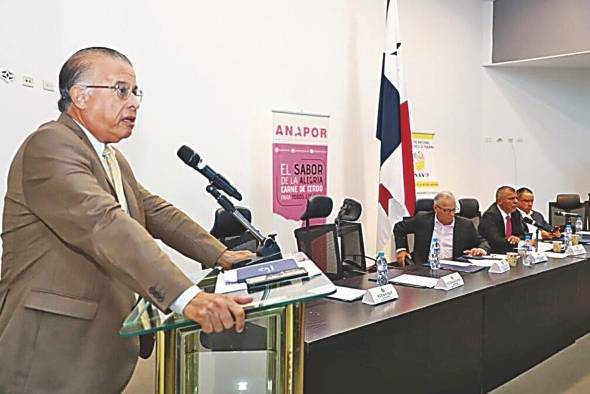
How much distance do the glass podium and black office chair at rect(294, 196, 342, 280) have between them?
1902 mm

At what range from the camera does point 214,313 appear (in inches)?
44.7

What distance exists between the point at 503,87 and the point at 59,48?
Answer: 5.38m

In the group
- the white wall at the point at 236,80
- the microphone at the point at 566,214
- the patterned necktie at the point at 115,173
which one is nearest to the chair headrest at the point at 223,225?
the white wall at the point at 236,80

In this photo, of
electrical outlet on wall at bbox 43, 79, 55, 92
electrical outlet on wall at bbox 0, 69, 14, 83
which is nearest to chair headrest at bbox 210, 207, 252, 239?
electrical outlet on wall at bbox 43, 79, 55, 92

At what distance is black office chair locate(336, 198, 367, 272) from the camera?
4.14 meters

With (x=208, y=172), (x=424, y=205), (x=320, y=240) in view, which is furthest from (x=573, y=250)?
(x=208, y=172)

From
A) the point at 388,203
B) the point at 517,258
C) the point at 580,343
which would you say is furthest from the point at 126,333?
the point at 580,343

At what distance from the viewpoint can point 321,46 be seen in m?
5.02

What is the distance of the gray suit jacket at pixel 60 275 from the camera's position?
1.24m

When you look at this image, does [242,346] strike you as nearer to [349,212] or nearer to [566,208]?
[349,212]

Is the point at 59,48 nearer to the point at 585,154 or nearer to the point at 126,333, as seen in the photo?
the point at 126,333

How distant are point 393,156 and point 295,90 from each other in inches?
38.7

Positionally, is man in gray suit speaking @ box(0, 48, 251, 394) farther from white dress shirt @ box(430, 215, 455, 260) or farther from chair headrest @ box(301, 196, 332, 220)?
white dress shirt @ box(430, 215, 455, 260)

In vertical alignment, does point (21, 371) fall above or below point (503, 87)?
below
